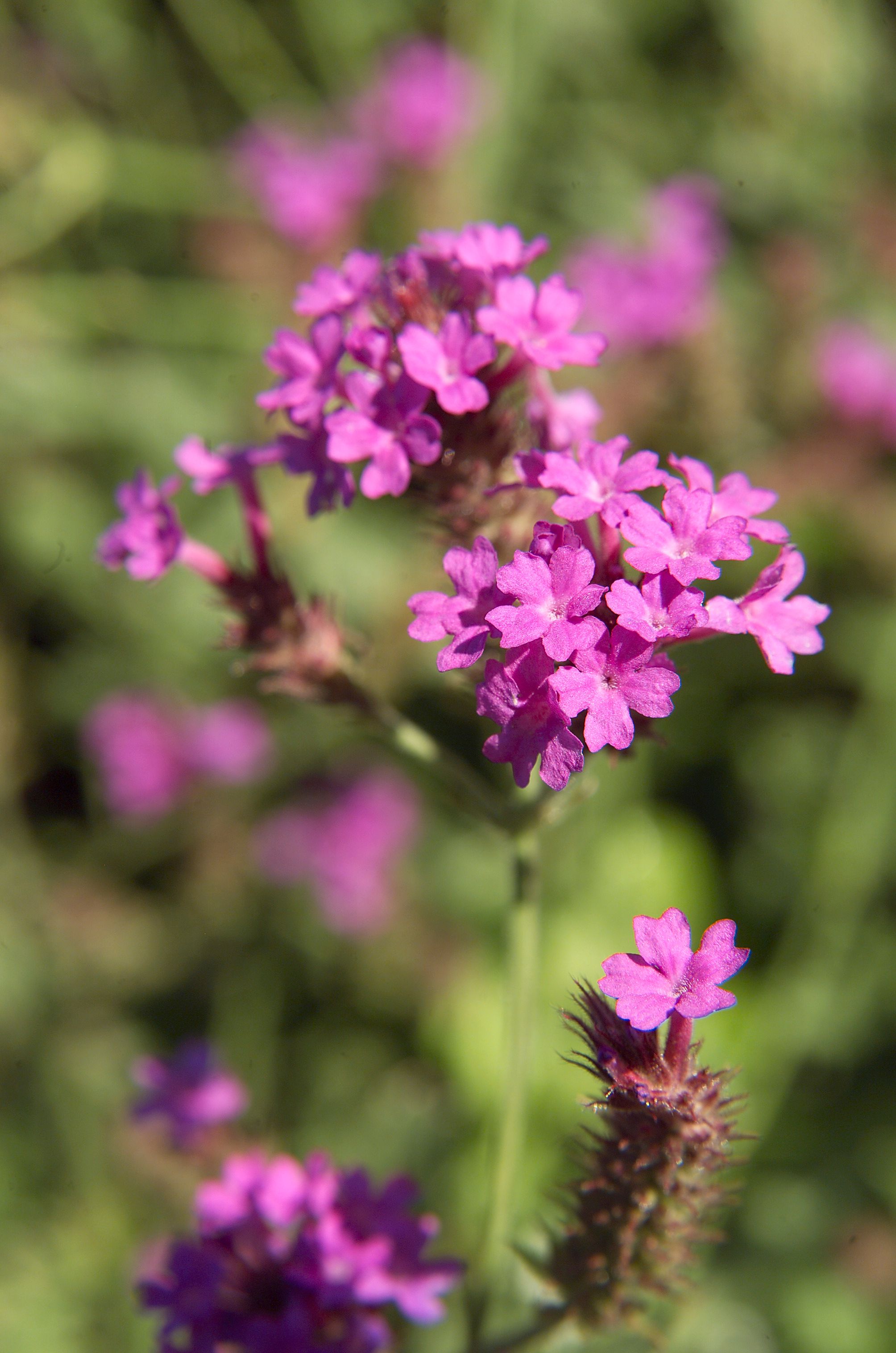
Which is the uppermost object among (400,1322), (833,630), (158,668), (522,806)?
(833,630)

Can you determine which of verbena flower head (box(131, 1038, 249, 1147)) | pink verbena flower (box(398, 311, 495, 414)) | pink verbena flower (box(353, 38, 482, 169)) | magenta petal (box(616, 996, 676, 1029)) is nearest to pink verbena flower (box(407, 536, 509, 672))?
pink verbena flower (box(398, 311, 495, 414))

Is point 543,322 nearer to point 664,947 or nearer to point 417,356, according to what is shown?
point 417,356

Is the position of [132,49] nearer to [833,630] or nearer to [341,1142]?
[833,630]

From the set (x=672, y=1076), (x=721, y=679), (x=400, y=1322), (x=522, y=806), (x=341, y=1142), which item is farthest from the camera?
(x=721, y=679)

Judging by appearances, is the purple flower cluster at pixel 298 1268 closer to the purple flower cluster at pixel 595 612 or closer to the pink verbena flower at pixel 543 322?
the purple flower cluster at pixel 595 612

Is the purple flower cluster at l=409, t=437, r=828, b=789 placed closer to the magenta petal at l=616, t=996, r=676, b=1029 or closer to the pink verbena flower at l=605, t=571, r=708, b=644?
the pink verbena flower at l=605, t=571, r=708, b=644

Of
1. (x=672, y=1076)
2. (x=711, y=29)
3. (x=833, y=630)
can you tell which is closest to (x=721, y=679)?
Answer: (x=833, y=630)
